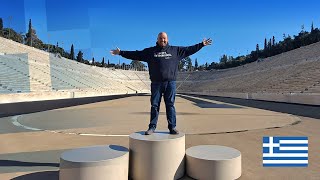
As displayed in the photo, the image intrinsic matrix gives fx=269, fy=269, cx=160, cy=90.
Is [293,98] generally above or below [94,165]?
above

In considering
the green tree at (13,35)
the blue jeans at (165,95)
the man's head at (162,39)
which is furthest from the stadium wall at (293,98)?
the green tree at (13,35)

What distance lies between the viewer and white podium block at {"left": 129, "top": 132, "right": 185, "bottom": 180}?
400 centimetres

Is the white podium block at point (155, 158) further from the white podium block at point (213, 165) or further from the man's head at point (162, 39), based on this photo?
the man's head at point (162, 39)

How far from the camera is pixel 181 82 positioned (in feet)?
374

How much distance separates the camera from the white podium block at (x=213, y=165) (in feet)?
13.3

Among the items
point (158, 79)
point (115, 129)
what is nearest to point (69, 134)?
point (115, 129)

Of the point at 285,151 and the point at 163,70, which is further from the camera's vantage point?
the point at 285,151

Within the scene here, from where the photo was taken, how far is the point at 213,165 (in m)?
4.06

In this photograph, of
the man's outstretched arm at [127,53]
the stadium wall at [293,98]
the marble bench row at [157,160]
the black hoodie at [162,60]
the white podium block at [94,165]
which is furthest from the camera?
the stadium wall at [293,98]

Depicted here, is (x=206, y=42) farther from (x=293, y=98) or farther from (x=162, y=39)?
(x=293, y=98)

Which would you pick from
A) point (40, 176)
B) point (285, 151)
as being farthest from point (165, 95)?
Result: point (285, 151)

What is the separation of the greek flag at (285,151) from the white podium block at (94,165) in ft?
8.91

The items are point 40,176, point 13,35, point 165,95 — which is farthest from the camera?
point 13,35

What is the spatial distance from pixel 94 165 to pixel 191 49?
111 inches
